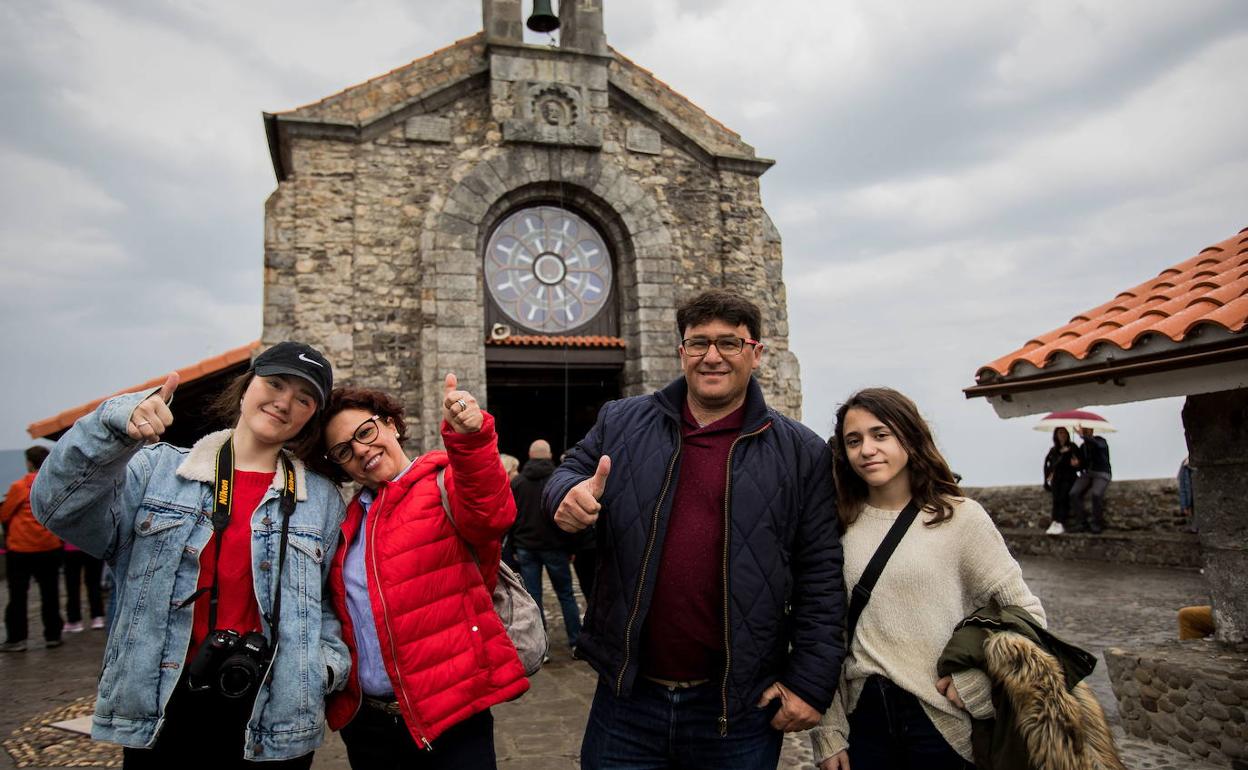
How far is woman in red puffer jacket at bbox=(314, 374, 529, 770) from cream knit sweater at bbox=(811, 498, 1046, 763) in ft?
A: 3.41

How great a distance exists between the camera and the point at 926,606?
235 cm

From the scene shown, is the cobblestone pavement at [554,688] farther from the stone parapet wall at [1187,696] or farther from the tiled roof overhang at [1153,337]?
the tiled roof overhang at [1153,337]

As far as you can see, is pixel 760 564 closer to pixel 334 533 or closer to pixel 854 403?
Result: pixel 854 403

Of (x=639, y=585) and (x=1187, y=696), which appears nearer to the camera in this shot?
(x=639, y=585)

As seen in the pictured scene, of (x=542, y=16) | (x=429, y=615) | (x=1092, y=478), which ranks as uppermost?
(x=542, y=16)

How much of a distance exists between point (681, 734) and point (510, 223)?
9.02 meters

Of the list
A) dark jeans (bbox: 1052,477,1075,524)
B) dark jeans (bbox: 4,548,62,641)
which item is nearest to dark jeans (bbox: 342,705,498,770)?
dark jeans (bbox: 4,548,62,641)

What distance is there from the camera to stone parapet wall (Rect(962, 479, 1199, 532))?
11656 mm

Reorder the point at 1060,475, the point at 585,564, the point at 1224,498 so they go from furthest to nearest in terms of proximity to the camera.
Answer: the point at 1060,475 → the point at 585,564 → the point at 1224,498

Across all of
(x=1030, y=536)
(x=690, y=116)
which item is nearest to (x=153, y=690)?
(x=690, y=116)

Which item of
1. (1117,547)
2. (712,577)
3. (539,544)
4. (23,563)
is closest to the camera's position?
(712,577)

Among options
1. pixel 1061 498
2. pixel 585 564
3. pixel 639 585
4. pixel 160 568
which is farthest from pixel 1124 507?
pixel 160 568

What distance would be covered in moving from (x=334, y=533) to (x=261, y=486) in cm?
26

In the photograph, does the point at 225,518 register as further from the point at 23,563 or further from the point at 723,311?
the point at 23,563
